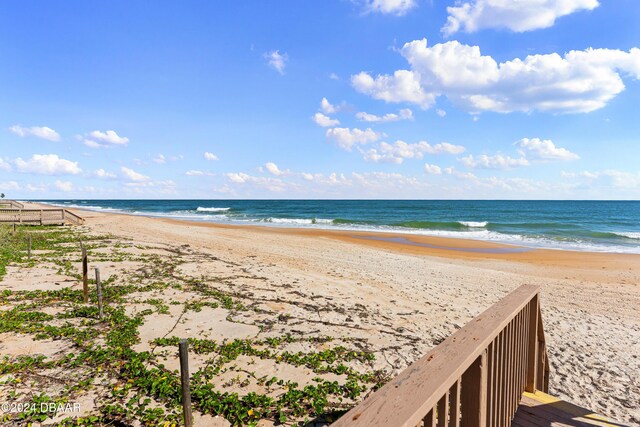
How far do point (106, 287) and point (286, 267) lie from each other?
229 inches

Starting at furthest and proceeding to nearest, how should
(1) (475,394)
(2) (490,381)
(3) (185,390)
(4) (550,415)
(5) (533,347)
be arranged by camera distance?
(5) (533,347) → (4) (550,415) → (3) (185,390) → (2) (490,381) → (1) (475,394)

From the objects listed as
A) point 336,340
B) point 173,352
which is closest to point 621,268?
point 336,340

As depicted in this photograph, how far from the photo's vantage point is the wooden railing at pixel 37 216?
21969mm

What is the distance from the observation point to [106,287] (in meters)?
8.71

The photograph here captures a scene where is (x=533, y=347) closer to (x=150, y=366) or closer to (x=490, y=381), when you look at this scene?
(x=490, y=381)

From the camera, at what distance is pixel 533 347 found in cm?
388

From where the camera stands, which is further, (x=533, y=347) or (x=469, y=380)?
(x=533, y=347)

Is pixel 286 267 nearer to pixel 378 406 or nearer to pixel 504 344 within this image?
pixel 504 344

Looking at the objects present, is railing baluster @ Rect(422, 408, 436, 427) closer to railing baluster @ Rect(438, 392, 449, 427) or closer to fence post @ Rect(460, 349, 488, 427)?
railing baluster @ Rect(438, 392, 449, 427)

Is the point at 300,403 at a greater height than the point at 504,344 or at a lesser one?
lesser

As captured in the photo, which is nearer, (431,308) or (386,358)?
(386,358)

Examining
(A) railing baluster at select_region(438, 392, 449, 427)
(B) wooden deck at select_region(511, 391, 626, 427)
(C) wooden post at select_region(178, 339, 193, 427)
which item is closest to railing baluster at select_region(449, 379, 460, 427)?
(A) railing baluster at select_region(438, 392, 449, 427)

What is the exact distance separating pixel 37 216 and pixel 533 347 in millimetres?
28969

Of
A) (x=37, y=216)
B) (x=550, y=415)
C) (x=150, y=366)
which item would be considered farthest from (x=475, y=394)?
(x=37, y=216)
